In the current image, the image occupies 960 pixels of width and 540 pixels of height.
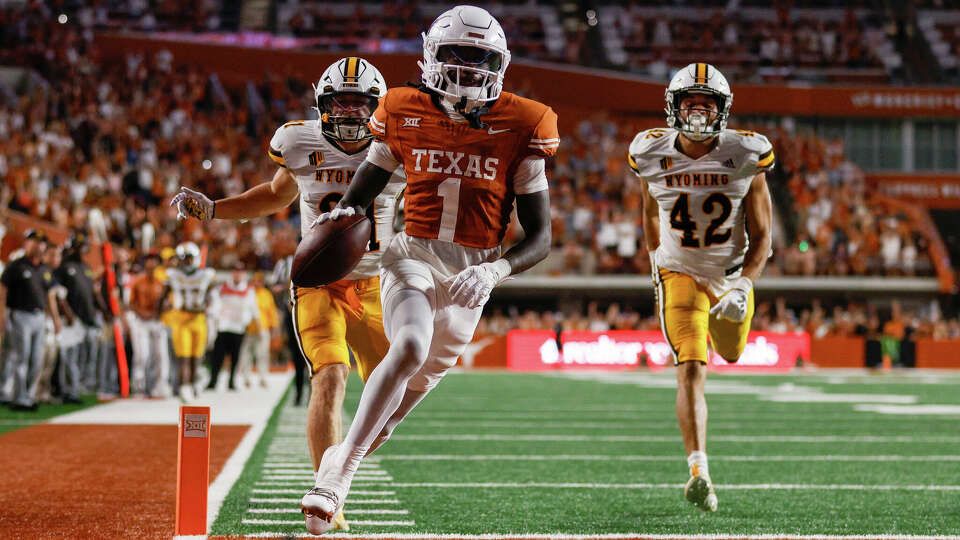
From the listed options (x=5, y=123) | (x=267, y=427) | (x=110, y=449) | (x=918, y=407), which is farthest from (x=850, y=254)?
(x=110, y=449)

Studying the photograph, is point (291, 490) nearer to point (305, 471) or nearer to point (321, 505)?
point (305, 471)

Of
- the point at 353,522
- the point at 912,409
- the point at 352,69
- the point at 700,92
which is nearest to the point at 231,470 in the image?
the point at 353,522

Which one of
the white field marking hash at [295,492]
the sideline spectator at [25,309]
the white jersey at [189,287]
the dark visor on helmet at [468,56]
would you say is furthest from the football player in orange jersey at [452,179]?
the white jersey at [189,287]

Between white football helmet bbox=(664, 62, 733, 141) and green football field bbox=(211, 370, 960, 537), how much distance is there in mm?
1854

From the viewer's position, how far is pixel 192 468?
3.69 meters

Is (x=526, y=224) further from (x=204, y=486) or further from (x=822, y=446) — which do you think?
(x=822, y=446)

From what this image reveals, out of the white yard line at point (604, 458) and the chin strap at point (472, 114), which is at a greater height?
the chin strap at point (472, 114)

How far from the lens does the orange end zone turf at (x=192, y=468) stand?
12.0ft

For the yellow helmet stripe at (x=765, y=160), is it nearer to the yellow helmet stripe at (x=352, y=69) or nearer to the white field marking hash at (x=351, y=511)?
the yellow helmet stripe at (x=352, y=69)

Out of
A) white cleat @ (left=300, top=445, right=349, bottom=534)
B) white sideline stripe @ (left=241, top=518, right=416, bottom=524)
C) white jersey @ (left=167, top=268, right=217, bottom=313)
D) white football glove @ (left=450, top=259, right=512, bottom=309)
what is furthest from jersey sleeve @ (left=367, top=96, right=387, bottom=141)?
white jersey @ (left=167, top=268, right=217, bottom=313)

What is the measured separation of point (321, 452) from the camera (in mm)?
5113

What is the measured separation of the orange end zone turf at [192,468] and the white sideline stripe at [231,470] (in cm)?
129

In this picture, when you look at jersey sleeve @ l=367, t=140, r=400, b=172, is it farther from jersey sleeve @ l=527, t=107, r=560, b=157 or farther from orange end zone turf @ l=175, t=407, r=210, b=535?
orange end zone turf @ l=175, t=407, r=210, b=535

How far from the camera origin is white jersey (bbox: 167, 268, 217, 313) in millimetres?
13086
